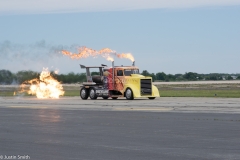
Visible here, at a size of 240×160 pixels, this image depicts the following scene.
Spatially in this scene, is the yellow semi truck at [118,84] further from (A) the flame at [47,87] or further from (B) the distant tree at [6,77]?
(B) the distant tree at [6,77]

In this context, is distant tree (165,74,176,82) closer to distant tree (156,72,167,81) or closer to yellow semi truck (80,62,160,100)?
distant tree (156,72,167,81)

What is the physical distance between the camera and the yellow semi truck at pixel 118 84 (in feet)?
166

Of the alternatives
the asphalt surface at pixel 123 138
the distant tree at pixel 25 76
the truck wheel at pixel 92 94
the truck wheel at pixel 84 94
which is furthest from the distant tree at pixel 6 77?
the asphalt surface at pixel 123 138

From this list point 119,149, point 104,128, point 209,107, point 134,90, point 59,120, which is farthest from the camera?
point 134,90

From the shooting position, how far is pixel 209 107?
36.3 metres

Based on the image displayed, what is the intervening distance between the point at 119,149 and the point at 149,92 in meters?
34.6

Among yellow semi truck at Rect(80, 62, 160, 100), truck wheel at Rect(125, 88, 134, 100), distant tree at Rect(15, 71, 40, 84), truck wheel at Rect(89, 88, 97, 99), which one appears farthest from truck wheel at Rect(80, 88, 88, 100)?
distant tree at Rect(15, 71, 40, 84)

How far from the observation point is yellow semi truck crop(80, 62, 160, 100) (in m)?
50.6

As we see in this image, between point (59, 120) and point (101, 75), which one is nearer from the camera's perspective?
point (59, 120)

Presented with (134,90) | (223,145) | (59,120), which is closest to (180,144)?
(223,145)

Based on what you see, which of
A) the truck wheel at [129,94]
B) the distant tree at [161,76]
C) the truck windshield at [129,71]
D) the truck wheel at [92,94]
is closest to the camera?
the truck wheel at [129,94]

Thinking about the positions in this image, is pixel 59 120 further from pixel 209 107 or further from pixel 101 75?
pixel 101 75

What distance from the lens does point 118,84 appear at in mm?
51969

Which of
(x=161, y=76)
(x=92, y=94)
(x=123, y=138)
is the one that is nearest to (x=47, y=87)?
(x=92, y=94)
